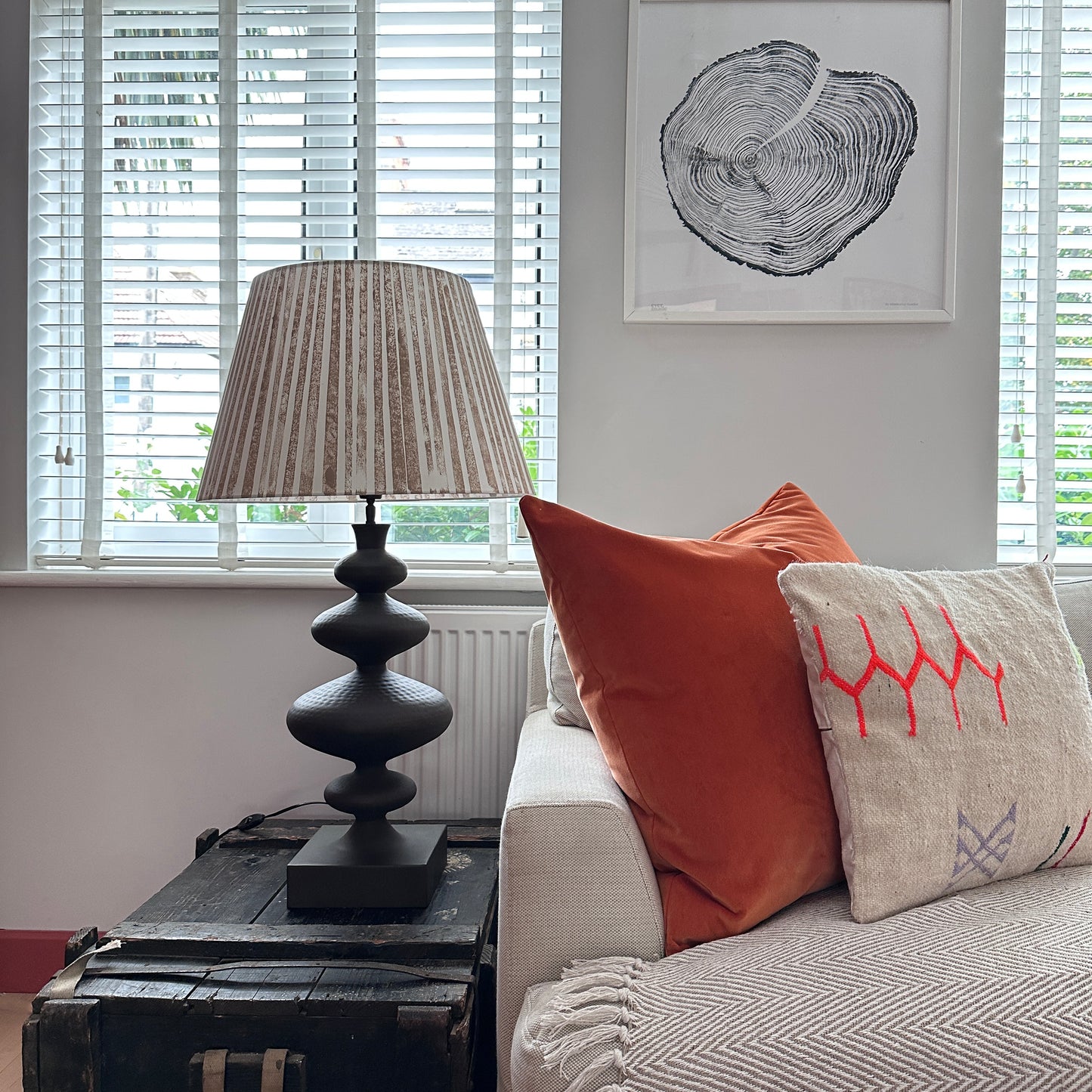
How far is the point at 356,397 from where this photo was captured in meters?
1.04

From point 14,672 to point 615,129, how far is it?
67.1 inches

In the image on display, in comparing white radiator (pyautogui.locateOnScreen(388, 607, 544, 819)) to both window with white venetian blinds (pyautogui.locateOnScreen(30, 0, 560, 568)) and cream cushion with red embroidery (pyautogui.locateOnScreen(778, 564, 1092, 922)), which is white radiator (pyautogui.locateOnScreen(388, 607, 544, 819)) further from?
cream cushion with red embroidery (pyautogui.locateOnScreen(778, 564, 1092, 922))

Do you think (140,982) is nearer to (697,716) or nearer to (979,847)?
(697,716)

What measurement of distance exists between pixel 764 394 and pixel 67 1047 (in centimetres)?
155

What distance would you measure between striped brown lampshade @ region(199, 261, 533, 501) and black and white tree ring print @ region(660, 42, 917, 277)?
2.89 feet

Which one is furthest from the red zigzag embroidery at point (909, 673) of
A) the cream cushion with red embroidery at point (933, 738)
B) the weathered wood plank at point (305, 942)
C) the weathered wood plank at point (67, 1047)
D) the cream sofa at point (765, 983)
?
the weathered wood plank at point (67, 1047)

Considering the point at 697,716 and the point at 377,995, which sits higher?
the point at 697,716

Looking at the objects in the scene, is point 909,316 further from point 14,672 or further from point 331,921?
point 14,672

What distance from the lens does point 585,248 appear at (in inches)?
70.1

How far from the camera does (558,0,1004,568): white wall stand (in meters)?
1.77

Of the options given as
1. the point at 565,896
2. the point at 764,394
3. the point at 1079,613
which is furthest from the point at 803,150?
the point at 565,896

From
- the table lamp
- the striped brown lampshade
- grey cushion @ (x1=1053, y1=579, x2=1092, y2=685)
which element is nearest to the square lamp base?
the table lamp

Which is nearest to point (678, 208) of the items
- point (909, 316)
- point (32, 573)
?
point (909, 316)

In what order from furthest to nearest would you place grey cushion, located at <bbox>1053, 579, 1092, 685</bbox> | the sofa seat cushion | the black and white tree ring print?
the black and white tree ring print → grey cushion, located at <bbox>1053, 579, 1092, 685</bbox> → the sofa seat cushion
